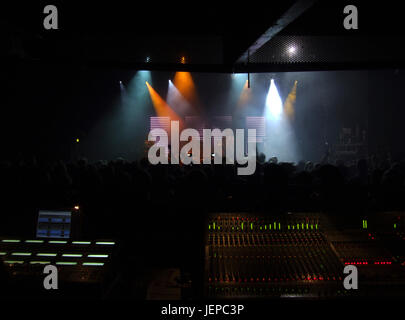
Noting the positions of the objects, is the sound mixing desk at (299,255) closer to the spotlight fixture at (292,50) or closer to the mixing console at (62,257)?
A: the mixing console at (62,257)

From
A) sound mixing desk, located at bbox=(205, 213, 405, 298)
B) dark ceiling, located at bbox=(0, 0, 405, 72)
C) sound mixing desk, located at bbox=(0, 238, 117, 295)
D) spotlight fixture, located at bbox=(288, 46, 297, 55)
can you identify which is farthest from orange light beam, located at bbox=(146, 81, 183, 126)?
sound mixing desk, located at bbox=(205, 213, 405, 298)

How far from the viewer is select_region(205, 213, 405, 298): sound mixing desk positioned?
1.52m

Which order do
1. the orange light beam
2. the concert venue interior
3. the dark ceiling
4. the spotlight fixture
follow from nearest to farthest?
the concert venue interior
the dark ceiling
the spotlight fixture
the orange light beam

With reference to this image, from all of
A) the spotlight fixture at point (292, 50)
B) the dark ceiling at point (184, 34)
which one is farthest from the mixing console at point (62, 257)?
the spotlight fixture at point (292, 50)

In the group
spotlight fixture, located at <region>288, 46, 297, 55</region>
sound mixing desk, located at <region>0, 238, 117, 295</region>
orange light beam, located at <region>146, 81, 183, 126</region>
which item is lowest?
sound mixing desk, located at <region>0, 238, 117, 295</region>

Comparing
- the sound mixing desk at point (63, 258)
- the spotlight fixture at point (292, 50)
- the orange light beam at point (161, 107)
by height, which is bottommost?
the sound mixing desk at point (63, 258)

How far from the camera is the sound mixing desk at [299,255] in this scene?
152 cm

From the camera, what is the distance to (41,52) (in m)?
2.41

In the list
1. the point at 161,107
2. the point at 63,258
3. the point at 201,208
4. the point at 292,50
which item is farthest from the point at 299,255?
A: the point at 161,107

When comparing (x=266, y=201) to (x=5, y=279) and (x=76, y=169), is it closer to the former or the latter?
(x=5, y=279)

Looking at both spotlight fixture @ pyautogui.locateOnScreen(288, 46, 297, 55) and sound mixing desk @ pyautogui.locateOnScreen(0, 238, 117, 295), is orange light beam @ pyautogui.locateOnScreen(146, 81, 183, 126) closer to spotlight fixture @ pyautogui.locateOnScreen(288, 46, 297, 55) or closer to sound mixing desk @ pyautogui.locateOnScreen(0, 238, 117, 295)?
spotlight fixture @ pyautogui.locateOnScreen(288, 46, 297, 55)

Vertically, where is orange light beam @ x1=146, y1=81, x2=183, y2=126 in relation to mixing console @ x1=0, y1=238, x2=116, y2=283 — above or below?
above

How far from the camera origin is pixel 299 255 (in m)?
1.72
